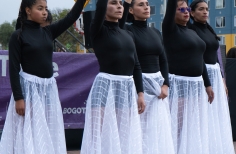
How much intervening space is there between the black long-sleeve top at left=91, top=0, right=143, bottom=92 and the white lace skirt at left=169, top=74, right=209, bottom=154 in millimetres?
997

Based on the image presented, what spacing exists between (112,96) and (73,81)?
260 cm

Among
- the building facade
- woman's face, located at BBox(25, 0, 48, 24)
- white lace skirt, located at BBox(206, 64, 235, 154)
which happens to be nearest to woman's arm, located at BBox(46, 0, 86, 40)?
woman's face, located at BBox(25, 0, 48, 24)

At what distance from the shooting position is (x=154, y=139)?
5.24 metres

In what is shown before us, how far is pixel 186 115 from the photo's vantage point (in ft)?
18.9

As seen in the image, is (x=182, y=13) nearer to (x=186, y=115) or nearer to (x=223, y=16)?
(x=186, y=115)

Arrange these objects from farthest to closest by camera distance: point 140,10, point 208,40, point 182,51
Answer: point 208,40 → point 182,51 → point 140,10

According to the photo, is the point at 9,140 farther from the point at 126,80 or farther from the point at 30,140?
the point at 126,80

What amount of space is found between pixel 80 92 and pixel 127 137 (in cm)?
261

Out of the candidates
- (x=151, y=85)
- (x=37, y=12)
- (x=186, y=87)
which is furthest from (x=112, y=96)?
(x=186, y=87)

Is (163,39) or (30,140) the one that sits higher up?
(163,39)

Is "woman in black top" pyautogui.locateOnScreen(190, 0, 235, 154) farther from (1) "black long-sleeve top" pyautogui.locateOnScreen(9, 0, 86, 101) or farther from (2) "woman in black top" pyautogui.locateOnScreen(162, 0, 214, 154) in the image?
(1) "black long-sleeve top" pyautogui.locateOnScreen(9, 0, 86, 101)

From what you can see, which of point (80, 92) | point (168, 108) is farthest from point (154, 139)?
point (80, 92)

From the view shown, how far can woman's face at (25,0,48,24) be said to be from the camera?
4.89 m

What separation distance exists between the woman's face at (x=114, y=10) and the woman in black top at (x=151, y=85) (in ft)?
0.82
